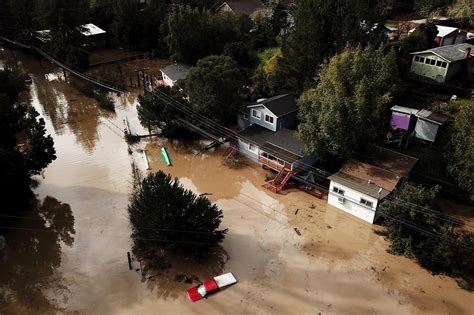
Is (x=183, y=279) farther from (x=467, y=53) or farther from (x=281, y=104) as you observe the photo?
(x=467, y=53)

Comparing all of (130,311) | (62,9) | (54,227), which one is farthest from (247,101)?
(62,9)

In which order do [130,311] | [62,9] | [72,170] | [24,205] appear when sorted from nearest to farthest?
1. [130,311]
2. [24,205]
3. [72,170]
4. [62,9]

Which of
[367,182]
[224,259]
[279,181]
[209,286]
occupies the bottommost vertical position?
[224,259]

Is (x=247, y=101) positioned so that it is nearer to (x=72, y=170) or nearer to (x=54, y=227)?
(x=72, y=170)

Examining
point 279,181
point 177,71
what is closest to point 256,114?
point 279,181

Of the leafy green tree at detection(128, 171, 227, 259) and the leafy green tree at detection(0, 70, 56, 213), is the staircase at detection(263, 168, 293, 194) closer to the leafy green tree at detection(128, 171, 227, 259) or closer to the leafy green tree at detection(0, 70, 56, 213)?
the leafy green tree at detection(128, 171, 227, 259)

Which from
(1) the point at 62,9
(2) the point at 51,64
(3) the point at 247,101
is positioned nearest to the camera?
(3) the point at 247,101

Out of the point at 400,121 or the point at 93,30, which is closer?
the point at 400,121
